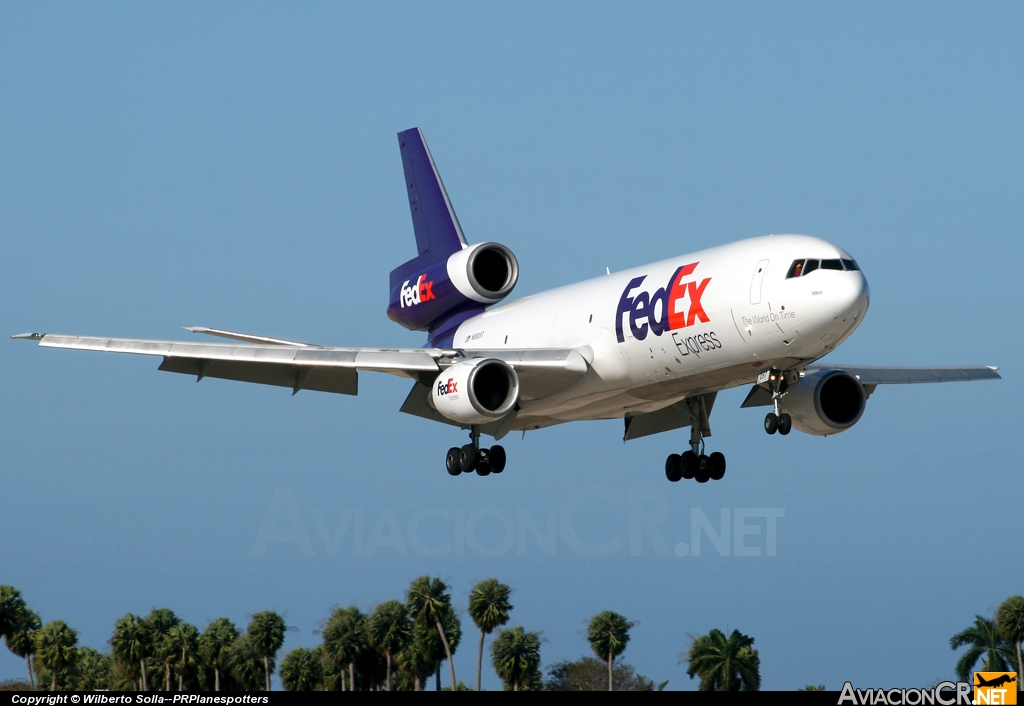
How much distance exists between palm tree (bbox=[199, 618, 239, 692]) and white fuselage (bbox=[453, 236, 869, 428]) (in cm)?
4957

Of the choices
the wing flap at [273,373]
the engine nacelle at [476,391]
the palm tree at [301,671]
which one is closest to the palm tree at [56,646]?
the palm tree at [301,671]

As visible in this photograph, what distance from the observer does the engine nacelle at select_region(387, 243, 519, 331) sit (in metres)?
36.4

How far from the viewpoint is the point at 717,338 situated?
2808 centimetres

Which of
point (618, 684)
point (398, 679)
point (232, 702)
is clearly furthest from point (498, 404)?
point (618, 684)

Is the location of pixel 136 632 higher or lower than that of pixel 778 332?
lower

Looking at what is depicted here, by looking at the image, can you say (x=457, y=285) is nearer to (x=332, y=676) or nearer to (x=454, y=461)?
(x=454, y=461)

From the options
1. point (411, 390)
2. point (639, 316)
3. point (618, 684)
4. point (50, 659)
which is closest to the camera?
point (639, 316)

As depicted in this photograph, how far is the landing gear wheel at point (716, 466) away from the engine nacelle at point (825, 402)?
88.4 inches

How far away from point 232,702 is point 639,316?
12895mm

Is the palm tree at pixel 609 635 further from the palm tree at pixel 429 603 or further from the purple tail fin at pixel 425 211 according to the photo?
the purple tail fin at pixel 425 211

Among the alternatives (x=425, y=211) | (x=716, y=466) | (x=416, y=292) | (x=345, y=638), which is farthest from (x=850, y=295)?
(x=345, y=638)

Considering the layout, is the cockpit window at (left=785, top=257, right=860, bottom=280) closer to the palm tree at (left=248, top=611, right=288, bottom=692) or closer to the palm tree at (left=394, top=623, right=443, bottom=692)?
the palm tree at (left=394, top=623, right=443, bottom=692)

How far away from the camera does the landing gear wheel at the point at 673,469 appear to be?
3456cm

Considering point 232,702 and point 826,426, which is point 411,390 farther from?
point 232,702
